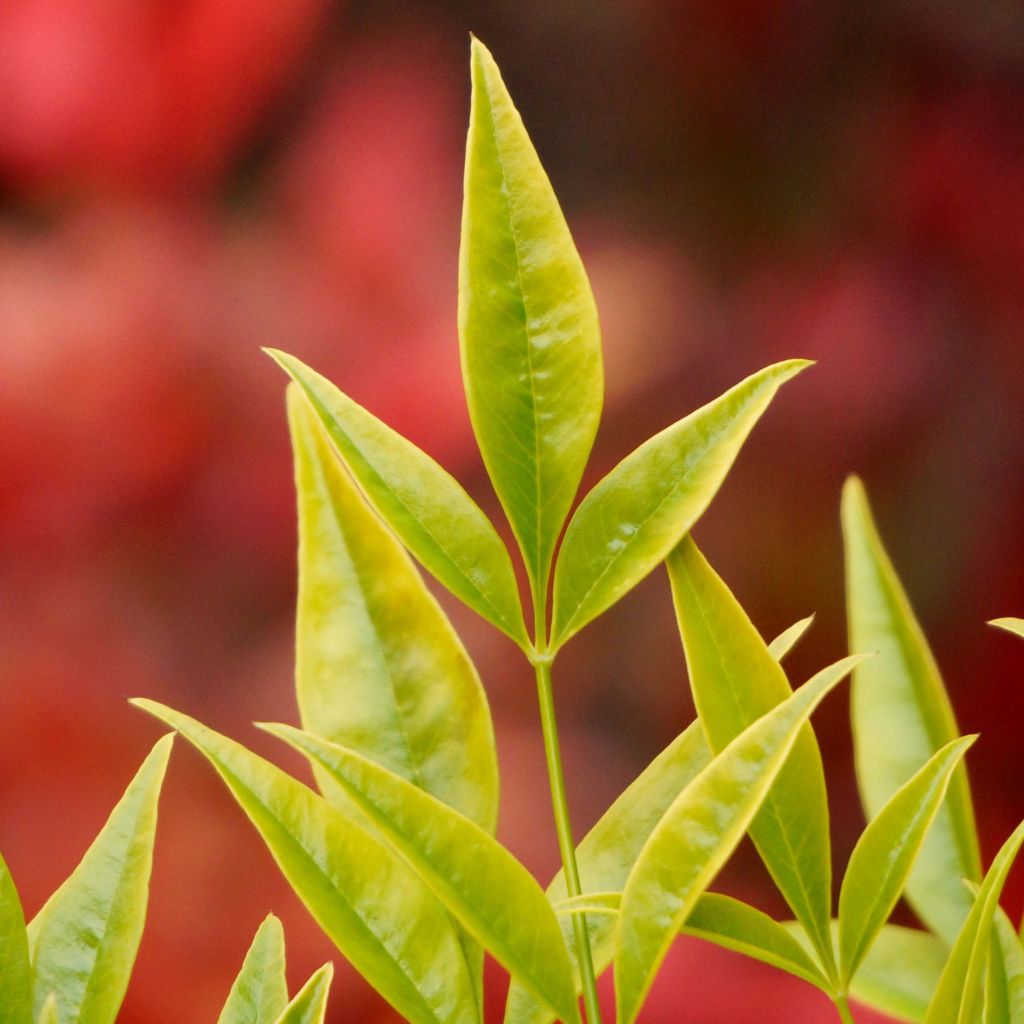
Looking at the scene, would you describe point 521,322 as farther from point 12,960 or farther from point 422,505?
→ point 12,960

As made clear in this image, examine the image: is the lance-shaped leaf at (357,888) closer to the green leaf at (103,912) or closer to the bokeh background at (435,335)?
the green leaf at (103,912)

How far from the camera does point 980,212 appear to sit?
0.66m

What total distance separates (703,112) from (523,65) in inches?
4.2

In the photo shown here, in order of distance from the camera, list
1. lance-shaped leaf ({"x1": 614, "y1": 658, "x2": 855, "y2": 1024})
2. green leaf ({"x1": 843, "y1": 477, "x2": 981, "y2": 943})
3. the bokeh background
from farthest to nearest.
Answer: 1. the bokeh background
2. green leaf ({"x1": 843, "y1": 477, "x2": 981, "y2": 943})
3. lance-shaped leaf ({"x1": 614, "y1": 658, "x2": 855, "y2": 1024})

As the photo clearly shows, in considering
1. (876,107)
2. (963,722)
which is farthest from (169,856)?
(876,107)

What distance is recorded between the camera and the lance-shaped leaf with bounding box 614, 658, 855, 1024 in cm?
19

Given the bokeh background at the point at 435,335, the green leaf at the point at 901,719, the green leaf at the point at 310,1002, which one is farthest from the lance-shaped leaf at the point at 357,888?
the bokeh background at the point at 435,335

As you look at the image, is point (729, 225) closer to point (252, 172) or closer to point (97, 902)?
point (252, 172)

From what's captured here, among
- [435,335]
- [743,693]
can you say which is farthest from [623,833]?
[435,335]

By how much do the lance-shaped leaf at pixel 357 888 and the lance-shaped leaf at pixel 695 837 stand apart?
4cm

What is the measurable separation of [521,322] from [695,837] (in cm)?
10

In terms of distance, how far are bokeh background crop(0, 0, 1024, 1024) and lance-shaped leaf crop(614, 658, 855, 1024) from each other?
0.46 metres

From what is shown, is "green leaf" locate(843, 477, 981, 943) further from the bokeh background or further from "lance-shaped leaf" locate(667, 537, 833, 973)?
the bokeh background

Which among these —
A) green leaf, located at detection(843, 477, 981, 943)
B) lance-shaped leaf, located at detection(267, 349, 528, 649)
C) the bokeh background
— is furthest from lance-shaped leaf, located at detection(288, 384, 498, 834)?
the bokeh background
